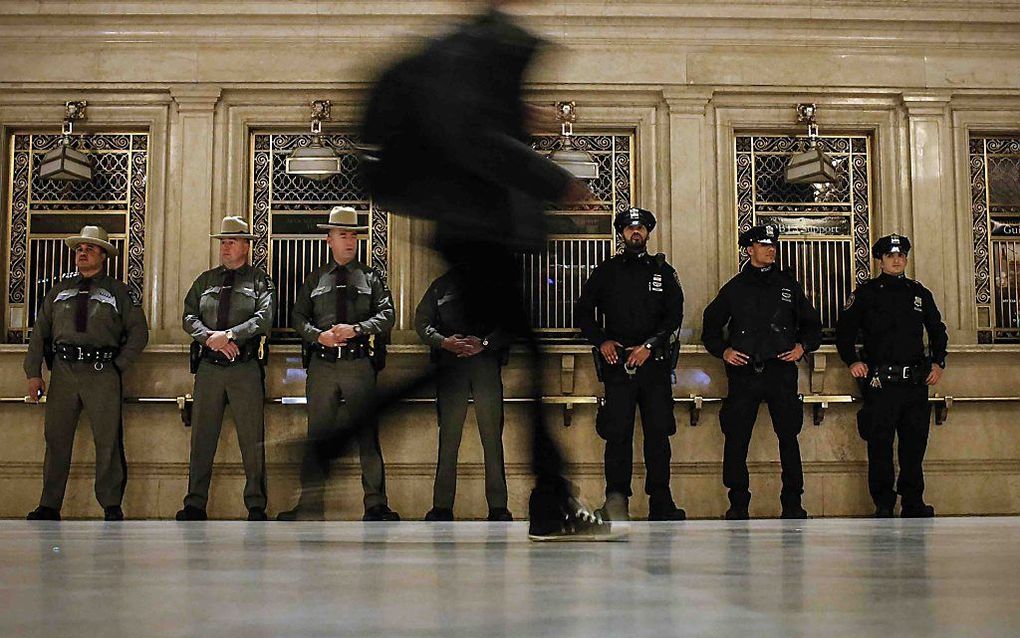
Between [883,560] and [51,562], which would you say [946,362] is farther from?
[51,562]

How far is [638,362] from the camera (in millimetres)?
7461

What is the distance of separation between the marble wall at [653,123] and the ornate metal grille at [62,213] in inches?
5.9

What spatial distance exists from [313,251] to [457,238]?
5.29m

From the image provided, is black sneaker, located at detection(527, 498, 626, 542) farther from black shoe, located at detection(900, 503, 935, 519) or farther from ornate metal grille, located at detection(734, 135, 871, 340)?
ornate metal grille, located at detection(734, 135, 871, 340)

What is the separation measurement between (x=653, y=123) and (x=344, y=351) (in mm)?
3082

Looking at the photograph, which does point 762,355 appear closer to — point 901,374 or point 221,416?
point 901,374

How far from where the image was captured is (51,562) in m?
2.51

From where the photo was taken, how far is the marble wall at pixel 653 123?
829 centimetres

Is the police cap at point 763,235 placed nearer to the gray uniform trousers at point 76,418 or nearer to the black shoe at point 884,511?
the black shoe at point 884,511

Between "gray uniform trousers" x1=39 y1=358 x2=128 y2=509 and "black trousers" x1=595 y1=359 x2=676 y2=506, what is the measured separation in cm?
340

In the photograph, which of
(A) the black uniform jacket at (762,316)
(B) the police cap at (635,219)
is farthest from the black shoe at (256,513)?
(A) the black uniform jacket at (762,316)

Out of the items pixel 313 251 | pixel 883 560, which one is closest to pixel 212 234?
pixel 313 251

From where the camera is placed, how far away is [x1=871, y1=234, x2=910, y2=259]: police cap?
803 centimetres

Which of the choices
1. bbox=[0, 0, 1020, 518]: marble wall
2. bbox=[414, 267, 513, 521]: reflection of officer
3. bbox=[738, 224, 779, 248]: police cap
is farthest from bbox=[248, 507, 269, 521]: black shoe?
bbox=[738, 224, 779, 248]: police cap
